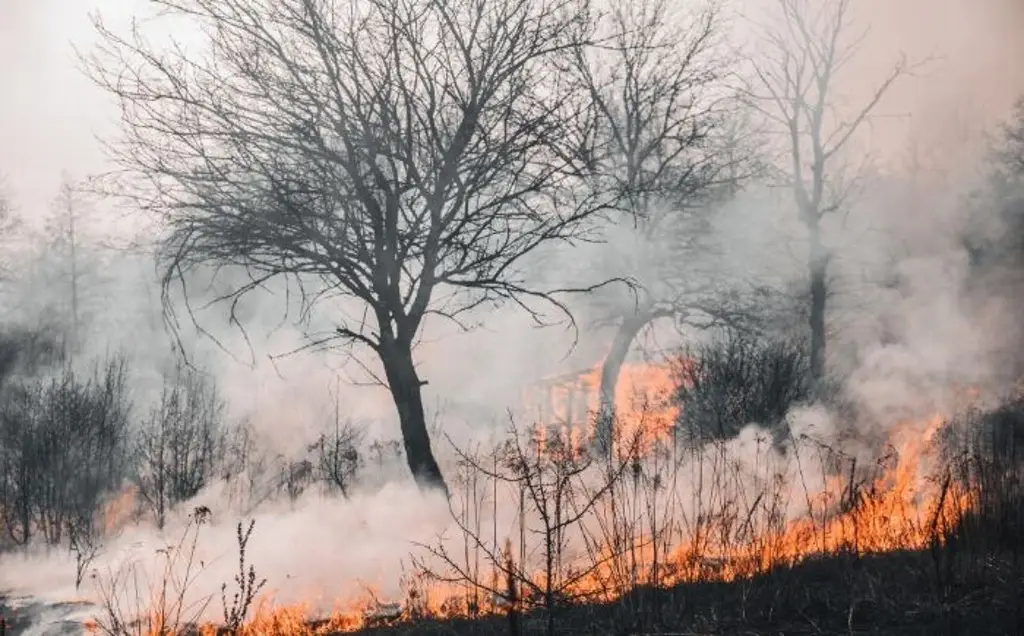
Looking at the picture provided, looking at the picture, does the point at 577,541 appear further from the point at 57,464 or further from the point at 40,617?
the point at 57,464

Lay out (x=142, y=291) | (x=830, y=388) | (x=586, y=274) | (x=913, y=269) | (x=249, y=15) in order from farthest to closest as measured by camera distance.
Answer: (x=142, y=291)
(x=913, y=269)
(x=586, y=274)
(x=830, y=388)
(x=249, y=15)

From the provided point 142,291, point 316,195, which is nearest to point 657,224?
point 316,195

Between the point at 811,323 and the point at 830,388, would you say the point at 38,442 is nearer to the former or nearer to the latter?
the point at 830,388

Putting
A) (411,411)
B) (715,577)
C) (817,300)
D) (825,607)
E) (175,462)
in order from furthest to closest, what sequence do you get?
1. (817,300)
2. (175,462)
3. (411,411)
4. (715,577)
5. (825,607)

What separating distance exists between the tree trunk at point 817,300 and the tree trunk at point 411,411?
8.50m

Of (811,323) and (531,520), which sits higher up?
(811,323)

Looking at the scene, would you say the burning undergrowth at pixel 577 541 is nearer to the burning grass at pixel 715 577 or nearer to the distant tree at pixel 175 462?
the burning grass at pixel 715 577

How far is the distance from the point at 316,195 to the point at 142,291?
3101cm

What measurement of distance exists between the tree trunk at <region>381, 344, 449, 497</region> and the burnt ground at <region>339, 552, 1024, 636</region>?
2.29m

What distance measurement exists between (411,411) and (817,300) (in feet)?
37.9

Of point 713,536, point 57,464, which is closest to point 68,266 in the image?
point 57,464

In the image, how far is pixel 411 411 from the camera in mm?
6887

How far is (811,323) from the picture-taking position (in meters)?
15.8

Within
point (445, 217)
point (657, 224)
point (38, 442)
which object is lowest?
point (38, 442)
